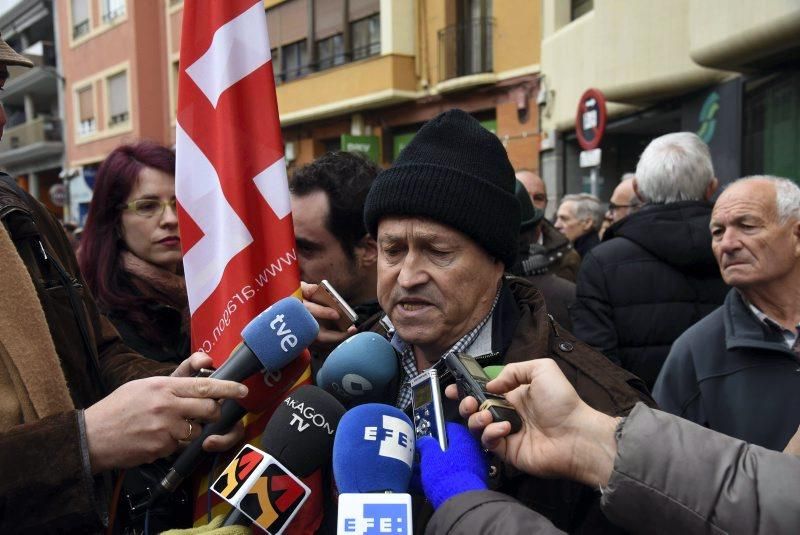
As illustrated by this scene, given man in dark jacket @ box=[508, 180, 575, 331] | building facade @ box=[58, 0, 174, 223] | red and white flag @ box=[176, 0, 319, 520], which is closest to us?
red and white flag @ box=[176, 0, 319, 520]

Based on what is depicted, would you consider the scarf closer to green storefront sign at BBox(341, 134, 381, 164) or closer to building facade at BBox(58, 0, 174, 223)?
green storefront sign at BBox(341, 134, 381, 164)

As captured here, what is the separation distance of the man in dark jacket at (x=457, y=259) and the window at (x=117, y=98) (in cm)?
2186

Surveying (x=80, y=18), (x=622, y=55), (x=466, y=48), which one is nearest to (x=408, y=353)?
(x=622, y=55)

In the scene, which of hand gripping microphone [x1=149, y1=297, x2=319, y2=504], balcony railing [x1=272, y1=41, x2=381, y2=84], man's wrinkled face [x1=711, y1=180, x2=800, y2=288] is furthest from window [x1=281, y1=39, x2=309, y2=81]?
hand gripping microphone [x1=149, y1=297, x2=319, y2=504]

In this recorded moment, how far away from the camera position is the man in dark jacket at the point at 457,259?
169cm

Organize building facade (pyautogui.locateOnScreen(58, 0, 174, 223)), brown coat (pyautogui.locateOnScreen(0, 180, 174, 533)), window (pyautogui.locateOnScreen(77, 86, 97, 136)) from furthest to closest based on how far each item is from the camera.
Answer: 1. window (pyautogui.locateOnScreen(77, 86, 97, 136))
2. building facade (pyautogui.locateOnScreen(58, 0, 174, 223))
3. brown coat (pyautogui.locateOnScreen(0, 180, 174, 533))

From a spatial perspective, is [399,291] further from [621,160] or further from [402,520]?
[621,160]

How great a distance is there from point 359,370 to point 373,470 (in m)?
0.44

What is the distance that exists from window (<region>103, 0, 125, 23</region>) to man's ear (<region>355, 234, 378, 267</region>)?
21.4 meters

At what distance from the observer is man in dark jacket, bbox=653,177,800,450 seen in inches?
93.3

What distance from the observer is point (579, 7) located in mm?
11734

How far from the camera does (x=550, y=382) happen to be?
4.52 feet

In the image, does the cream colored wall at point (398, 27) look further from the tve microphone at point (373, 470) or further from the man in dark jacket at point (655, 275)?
the tve microphone at point (373, 470)

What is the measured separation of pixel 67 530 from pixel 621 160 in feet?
38.1
